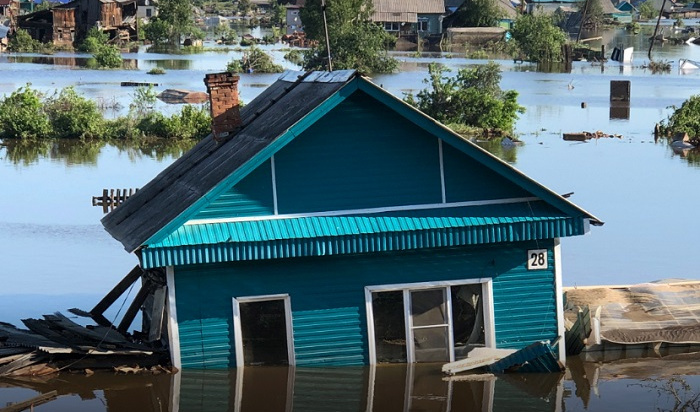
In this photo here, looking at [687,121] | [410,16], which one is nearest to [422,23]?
[410,16]

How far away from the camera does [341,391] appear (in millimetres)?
17344

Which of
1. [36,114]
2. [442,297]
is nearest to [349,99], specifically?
[442,297]

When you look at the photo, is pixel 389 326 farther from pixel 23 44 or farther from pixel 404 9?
pixel 404 9

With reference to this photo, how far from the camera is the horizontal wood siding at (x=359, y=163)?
1714cm

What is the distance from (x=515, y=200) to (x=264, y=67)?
64510mm

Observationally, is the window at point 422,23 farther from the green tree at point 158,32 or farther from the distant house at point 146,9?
the distant house at point 146,9

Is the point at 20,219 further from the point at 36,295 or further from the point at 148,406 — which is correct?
the point at 148,406

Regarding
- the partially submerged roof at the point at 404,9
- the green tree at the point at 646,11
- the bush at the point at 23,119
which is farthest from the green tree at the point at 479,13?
the bush at the point at 23,119

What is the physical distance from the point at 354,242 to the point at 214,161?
263 centimetres

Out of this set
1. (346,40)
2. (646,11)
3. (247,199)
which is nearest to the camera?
(247,199)

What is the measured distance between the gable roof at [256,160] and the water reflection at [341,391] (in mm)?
2089

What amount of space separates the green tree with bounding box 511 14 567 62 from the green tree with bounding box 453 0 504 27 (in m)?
10.8

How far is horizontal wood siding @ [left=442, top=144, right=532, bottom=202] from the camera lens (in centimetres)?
1738

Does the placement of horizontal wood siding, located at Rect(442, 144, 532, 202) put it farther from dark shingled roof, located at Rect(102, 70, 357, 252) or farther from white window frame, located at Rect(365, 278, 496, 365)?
dark shingled roof, located at Rect(102, 70, 357, 252)
